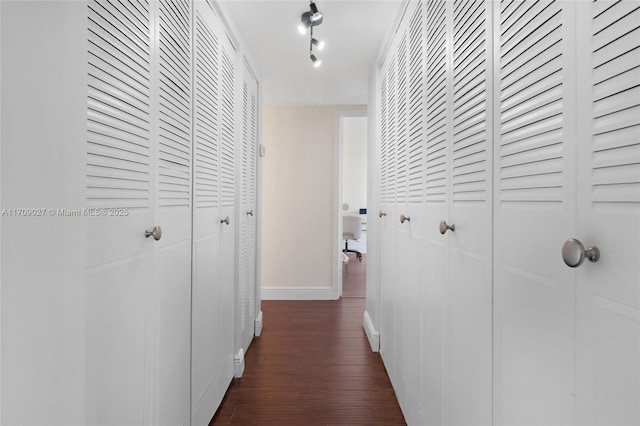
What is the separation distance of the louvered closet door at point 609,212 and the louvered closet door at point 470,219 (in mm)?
327

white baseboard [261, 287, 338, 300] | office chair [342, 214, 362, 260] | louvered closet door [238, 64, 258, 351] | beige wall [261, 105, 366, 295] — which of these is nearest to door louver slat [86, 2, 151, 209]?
louvered closet door [238, 64, 258, 351]

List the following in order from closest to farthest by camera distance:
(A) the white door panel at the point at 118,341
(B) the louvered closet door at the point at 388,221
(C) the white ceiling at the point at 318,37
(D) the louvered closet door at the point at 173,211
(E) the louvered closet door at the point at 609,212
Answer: (E) the louvered closet door at the point at 609,212 → (A) the white door panel at the point at 118,341 → (D) the louvered closet door at the point at 173,211 → (C) the white ceiling at the point at 318,37 → (B) the louvered closet door at the point at 388,221

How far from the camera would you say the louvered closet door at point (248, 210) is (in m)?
2.44

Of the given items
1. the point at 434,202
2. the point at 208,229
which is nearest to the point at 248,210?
the point at 208,229

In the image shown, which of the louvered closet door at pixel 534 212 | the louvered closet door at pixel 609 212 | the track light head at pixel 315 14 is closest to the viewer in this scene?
the louvered closet door at pixel 609 212

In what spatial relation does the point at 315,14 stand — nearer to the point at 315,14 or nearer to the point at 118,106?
the point at 315,14

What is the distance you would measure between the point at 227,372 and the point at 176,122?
5.09 ft

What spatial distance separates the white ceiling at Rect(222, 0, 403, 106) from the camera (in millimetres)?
1974

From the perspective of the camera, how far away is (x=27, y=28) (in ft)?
1.99

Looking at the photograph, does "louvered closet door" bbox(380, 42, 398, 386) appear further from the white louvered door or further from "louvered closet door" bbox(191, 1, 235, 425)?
the white louvered door

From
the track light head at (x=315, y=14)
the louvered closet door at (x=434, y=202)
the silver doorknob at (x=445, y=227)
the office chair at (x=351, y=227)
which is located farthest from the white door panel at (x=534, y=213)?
the office chair at (x=351, y=227)

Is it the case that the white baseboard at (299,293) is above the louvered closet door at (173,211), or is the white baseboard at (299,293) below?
below

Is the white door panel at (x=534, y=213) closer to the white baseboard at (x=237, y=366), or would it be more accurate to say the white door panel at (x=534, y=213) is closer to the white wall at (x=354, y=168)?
the white baseboard at (x=237, y=366)

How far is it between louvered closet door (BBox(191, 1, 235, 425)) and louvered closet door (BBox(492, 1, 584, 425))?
1.26 meters
